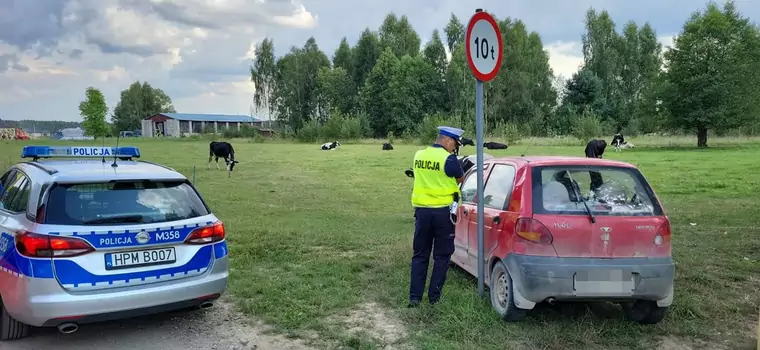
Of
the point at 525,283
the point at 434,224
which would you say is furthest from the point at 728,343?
the point at 434,224

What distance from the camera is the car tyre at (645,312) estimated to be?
15.9ft

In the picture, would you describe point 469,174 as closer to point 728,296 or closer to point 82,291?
point 728,296

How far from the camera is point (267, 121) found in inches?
3295

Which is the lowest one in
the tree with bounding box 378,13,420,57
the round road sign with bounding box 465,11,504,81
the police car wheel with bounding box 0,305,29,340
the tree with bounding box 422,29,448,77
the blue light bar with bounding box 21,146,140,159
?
the police car wheel with bounding box 0,305,29,340

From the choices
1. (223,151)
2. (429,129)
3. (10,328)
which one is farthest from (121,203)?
(429,129)

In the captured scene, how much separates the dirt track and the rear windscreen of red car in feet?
8.08

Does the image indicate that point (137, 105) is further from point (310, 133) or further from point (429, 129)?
point (429, 129)

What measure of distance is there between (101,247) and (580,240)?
3.81 m

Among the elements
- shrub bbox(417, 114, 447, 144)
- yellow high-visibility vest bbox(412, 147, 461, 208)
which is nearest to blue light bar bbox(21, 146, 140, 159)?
yellow high-visibility vest bbox(412, 147, 461, 208)

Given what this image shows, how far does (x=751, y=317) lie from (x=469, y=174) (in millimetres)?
3170

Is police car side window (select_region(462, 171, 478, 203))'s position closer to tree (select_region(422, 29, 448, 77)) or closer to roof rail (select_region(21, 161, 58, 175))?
roof rail (select_region(21, 161, 58, 175))

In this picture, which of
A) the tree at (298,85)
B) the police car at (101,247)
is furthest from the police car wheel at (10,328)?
the tree at (298,85)

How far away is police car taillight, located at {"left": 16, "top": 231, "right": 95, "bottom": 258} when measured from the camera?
405 cm

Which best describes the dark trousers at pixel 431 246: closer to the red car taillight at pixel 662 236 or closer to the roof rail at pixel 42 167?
the red car taillight at pixel 662 236
